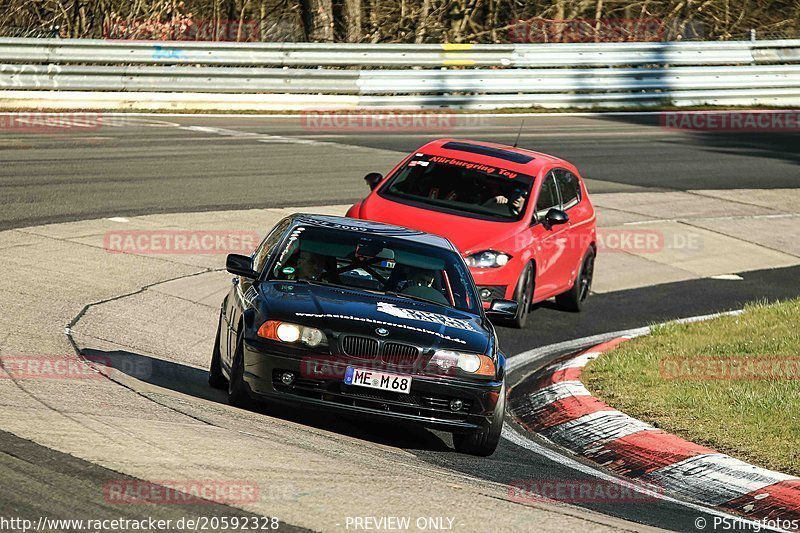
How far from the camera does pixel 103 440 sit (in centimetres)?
673

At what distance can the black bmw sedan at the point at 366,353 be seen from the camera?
8.20 meters

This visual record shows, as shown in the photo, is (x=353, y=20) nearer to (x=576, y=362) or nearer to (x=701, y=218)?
(x=701, y=218)

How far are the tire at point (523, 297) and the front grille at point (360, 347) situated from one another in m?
4.90

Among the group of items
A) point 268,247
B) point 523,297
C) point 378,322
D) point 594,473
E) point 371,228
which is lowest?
point 523,297

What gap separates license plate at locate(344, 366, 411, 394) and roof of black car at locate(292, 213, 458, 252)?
66.0 inches

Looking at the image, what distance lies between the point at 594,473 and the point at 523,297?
5.02m

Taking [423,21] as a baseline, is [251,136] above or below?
below

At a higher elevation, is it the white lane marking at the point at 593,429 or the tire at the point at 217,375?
the tire at the point at 217,375

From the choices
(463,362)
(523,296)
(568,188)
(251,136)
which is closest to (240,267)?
(463,362)

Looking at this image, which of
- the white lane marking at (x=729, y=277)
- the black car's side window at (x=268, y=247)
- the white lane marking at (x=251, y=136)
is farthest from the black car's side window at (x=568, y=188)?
the white lane marking at (x=251, y=136)

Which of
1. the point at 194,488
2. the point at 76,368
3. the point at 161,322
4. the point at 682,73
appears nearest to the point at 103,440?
the point at 194,488

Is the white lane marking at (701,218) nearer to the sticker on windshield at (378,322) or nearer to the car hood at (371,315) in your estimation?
the car hood at (371,315)

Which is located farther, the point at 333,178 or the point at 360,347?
the point at 333,178

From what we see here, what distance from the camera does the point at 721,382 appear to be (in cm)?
1045
